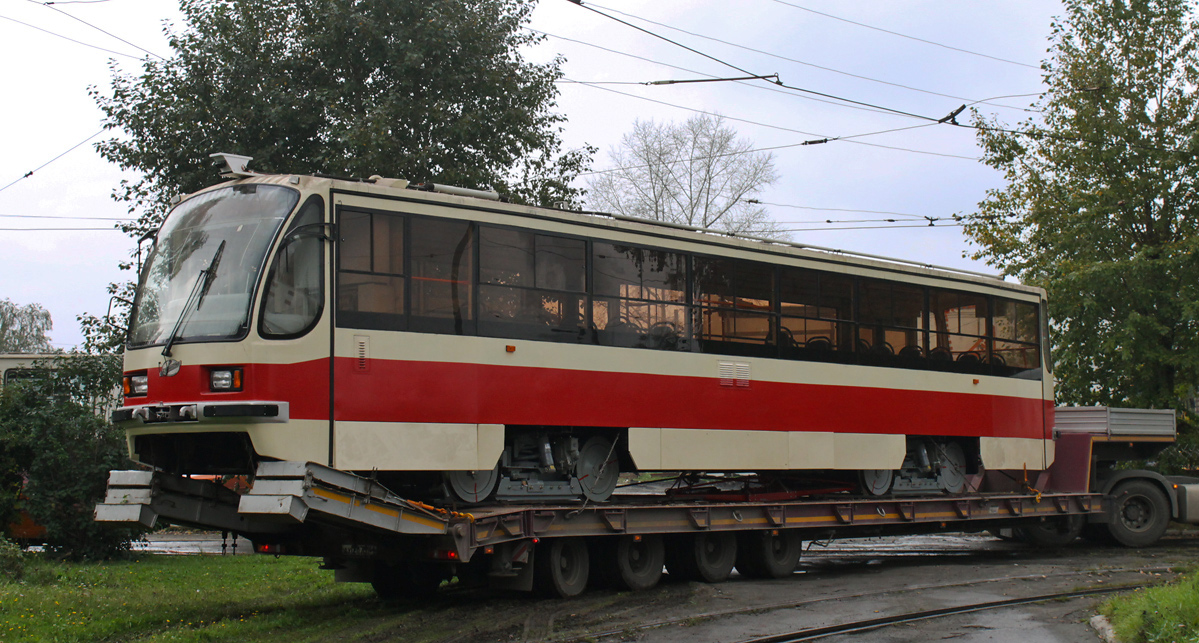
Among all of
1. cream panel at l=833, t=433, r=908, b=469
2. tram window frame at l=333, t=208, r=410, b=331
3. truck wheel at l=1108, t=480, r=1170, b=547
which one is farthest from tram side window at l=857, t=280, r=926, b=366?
tram window frame at l=333, t=208, r=410, b=331

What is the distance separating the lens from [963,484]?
53.0ft

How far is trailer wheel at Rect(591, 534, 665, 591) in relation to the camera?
38.9 feet

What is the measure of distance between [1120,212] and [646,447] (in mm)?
13908

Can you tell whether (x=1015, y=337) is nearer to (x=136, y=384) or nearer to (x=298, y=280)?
(x=298, y=280)

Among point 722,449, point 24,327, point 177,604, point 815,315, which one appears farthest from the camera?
point 24,327

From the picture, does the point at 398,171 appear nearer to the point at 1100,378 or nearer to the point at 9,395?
the point at 9,395

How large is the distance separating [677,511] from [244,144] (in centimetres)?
976

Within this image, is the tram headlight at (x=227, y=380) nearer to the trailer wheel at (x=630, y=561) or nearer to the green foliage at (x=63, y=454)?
the trailer wheel at (x=630, y=561)

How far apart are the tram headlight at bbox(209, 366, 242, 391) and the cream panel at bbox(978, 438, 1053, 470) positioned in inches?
427

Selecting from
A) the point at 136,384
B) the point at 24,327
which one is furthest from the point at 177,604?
→ the point at 24,327

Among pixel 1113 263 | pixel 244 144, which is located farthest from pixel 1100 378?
pixel 244 144

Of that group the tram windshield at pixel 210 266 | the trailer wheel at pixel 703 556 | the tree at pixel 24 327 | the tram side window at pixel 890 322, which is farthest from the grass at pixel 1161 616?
the tree at pixel 24 327

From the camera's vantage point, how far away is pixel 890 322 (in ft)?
48.7

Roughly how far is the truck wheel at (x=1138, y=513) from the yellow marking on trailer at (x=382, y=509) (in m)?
12.6
